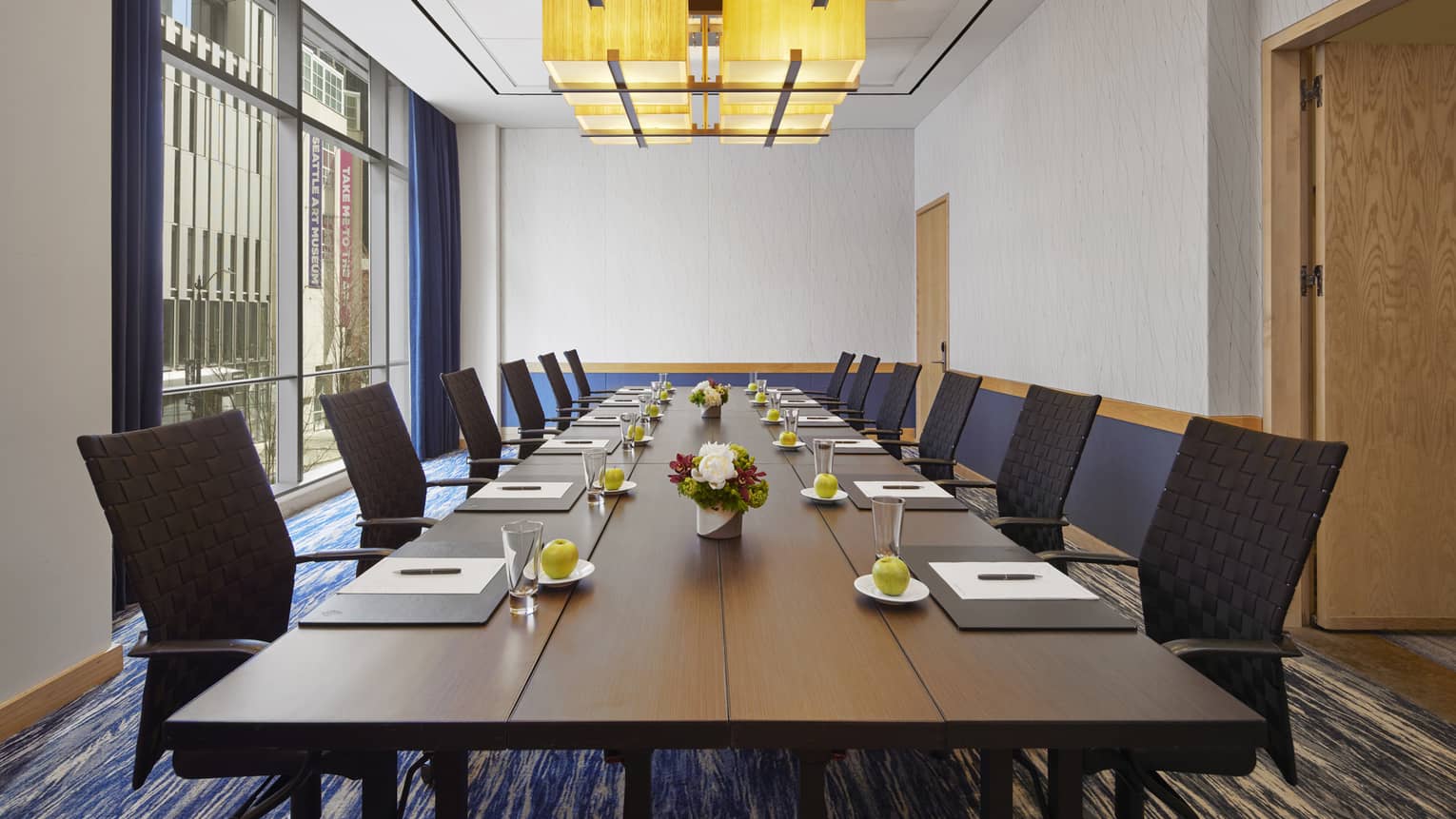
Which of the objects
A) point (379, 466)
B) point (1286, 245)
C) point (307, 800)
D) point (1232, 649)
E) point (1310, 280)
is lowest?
point (307, 800)

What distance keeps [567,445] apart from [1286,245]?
2.91m

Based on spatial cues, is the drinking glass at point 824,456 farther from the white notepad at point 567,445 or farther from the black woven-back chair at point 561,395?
the black woven-back chair at point 561,395

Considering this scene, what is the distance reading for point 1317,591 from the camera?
3.30 metres

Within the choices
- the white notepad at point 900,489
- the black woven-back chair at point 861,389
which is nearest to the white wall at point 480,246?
the black woven-back chair at point 861,389

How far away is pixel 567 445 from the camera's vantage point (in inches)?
130

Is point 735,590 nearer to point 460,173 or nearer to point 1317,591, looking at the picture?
point 1317,591

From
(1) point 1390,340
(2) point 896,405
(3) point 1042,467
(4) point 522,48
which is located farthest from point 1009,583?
(4) point 522,48

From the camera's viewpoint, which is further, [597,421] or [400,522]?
[597,421]

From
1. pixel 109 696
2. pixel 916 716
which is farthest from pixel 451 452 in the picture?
pixel 916 716

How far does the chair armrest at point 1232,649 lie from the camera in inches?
54.4

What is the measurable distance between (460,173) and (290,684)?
7598 millimetres

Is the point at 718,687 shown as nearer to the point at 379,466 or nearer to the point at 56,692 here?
the point at 379,466

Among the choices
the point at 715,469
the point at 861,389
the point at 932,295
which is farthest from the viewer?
the point at 932,295

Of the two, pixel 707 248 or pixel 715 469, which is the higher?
pixel 707 248
